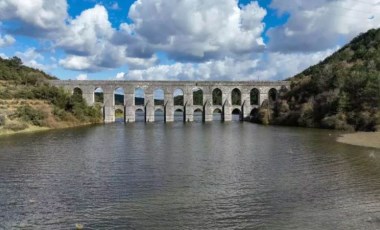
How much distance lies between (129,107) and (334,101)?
1794 inches

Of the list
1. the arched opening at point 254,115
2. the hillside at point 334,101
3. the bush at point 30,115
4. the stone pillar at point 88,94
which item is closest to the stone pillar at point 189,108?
the arched opening at point 254,115

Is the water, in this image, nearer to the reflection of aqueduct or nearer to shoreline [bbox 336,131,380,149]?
shoreline [bbox 336,131,380,149]

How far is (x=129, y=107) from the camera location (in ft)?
319

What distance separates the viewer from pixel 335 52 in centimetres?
14512

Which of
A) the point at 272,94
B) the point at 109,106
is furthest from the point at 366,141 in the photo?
the point at 109,106

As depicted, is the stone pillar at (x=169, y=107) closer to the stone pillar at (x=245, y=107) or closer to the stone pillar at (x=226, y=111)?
the stone pillar at (x=226, y=111)

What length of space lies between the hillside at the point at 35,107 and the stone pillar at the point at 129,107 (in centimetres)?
682

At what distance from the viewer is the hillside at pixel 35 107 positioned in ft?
206

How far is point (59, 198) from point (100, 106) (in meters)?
76.9

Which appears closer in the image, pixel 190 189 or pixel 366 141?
pixel 190 189

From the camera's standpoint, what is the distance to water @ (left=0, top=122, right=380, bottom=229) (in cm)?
1689

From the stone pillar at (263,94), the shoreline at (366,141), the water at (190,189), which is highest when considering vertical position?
the stone pillar at (263,94)

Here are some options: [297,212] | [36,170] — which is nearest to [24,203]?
[36,170]

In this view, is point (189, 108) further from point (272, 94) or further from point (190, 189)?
point (190, 189)
